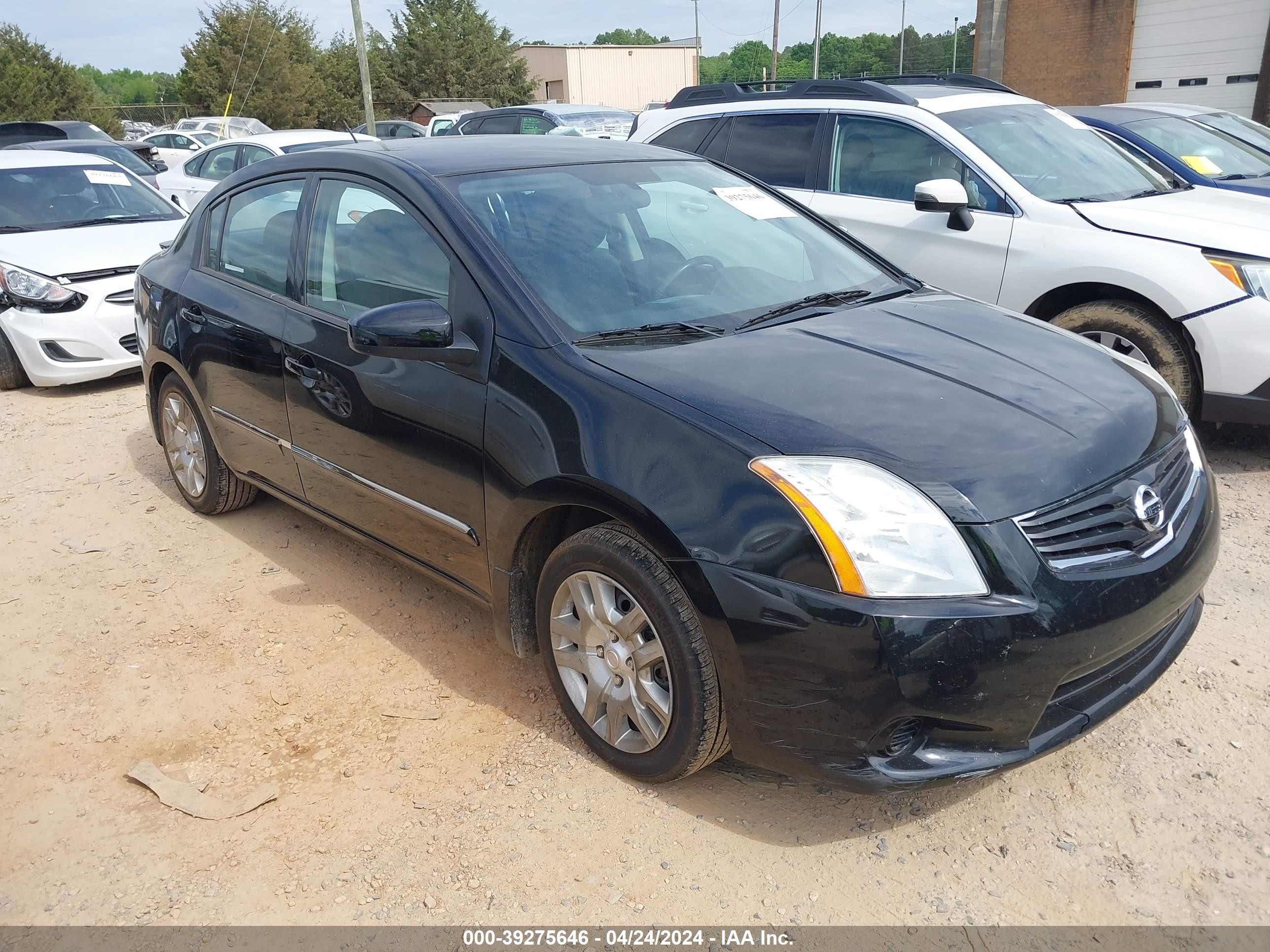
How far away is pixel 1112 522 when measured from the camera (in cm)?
244

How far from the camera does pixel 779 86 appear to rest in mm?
6984

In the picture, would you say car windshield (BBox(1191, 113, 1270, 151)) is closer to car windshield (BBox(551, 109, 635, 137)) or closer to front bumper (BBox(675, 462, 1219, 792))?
front bumper (BBox(675, 462, 1219, 792))

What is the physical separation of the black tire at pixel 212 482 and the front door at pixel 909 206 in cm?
363

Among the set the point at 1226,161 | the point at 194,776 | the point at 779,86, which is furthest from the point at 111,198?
the point at 1226,161

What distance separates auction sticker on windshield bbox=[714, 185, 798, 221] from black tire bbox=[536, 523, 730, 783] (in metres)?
1.68

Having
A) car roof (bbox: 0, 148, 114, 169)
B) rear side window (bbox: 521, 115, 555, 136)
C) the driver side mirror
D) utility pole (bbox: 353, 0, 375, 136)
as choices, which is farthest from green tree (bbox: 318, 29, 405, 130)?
the driver side mirror

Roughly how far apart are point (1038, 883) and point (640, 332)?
1799 mm

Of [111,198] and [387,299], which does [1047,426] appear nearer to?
[387,299]

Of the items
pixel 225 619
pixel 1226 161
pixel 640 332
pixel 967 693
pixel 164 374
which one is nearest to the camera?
pixel 967 693

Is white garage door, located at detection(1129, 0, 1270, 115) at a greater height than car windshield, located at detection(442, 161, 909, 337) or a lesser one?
greater

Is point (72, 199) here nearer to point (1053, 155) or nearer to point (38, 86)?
point (1053, 155)

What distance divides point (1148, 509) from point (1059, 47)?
83.6ft

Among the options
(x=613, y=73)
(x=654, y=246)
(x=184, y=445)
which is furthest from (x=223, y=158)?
(x=613, y=73)

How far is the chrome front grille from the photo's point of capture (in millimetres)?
2332
